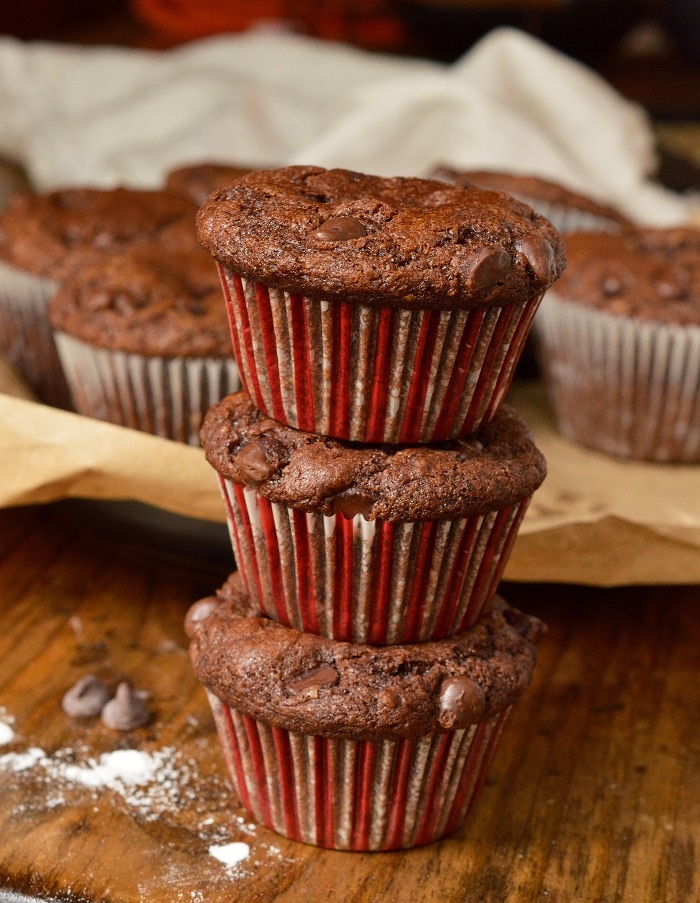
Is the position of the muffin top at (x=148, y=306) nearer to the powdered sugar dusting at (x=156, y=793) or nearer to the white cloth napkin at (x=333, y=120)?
the powdered sugar dusting at (x=156, y=793)

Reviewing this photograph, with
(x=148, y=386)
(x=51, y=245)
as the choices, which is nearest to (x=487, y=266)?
(x=148, y=386)

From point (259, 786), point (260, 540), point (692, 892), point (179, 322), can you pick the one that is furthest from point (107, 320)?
point (692, 892)

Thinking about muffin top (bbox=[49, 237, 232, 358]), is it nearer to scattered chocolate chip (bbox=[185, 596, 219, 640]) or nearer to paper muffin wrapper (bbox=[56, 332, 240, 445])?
paper muffin wrapper (bbox=[56, 332, 240, 445])

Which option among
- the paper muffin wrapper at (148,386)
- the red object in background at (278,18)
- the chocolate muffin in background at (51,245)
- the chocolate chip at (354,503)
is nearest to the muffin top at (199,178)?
the chocolate muffin in background at (51,245)

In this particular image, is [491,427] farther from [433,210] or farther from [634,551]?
[634,551]

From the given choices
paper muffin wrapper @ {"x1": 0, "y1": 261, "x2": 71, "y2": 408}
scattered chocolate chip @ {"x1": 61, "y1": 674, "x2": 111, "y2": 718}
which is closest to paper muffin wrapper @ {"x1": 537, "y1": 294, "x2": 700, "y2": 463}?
paper muffin wrapper @ {"x1": 0, "y1": 261, "x2": 71, "y2": 408}
